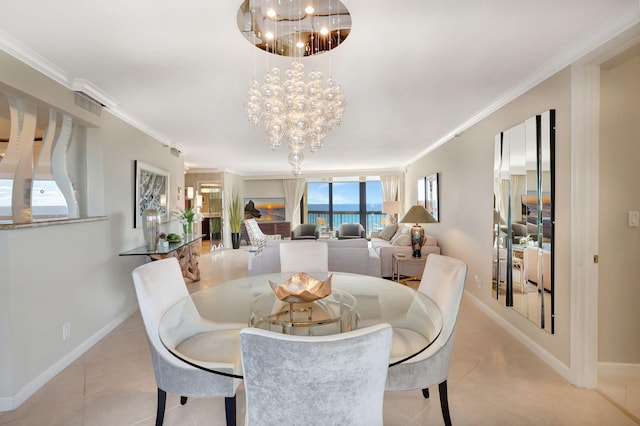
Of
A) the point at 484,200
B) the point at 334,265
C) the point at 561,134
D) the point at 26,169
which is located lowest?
the point at 334,265

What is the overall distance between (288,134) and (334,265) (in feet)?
7.75

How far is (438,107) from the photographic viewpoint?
322 centimetres

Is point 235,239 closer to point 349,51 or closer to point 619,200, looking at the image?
point 349,51

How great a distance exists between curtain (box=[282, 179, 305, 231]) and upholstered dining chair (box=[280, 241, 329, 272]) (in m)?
6.74

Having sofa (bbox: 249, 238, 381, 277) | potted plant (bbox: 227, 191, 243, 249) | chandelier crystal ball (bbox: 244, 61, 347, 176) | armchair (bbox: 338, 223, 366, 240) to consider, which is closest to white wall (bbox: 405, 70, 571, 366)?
sofa (bbox: 249, 238, 381, 277)

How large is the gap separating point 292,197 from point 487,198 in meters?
7.04

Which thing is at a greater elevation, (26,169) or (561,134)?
(561,134)

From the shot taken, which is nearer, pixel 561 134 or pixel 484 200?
pixel 561 134

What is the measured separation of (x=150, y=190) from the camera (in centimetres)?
401

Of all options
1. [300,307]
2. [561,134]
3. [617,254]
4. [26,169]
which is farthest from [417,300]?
[26,169]

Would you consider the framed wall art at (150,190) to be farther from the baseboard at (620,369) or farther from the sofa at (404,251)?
the baseboard at (620,369)

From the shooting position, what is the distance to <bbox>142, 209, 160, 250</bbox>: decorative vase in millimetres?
3557

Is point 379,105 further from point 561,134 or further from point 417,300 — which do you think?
point 417,300

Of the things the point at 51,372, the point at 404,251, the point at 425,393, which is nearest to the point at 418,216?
the point at 404,251
